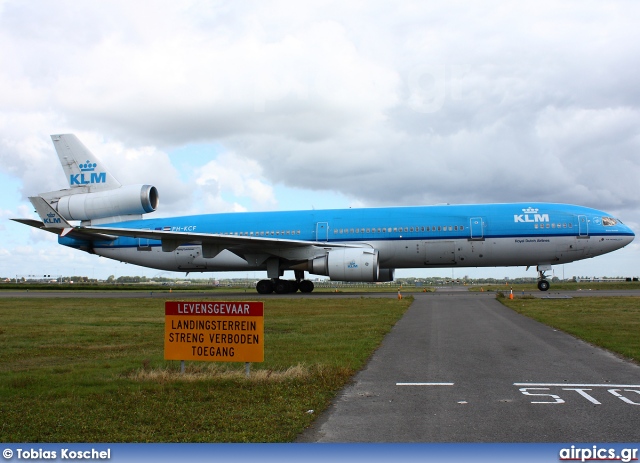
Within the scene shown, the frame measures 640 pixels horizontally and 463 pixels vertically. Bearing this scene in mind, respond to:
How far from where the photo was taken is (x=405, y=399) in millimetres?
6555

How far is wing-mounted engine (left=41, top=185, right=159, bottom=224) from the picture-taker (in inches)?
1261

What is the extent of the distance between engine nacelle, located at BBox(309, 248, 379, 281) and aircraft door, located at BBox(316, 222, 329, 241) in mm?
2100

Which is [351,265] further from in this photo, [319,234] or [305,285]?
[305,285]

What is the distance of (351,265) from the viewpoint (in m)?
→ 26.6

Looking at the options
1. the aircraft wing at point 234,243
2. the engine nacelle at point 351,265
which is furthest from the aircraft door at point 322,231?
the engine nacelle at point 351,265

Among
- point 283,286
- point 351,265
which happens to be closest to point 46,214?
point 283,286

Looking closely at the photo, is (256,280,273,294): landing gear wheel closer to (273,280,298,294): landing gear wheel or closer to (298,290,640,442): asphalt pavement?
(273,280,298,294): landing gear wheel

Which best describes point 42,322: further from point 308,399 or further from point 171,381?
point 308,399

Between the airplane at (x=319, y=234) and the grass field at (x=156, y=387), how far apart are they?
46.5ft

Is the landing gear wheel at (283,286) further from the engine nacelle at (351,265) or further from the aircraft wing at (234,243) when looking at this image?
the engine nacelle at (351,265)

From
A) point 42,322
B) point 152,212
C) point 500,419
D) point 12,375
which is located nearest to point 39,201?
point 152,212

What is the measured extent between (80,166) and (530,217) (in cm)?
2475

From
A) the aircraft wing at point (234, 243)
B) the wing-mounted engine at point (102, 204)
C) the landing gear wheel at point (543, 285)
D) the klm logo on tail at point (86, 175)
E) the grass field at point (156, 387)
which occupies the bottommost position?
the grass field at point (156, 387)

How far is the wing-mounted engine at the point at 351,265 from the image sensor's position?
26.5m
